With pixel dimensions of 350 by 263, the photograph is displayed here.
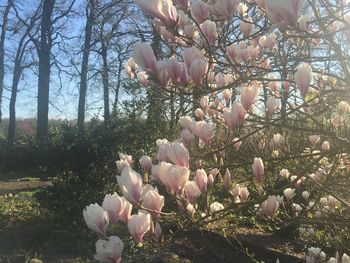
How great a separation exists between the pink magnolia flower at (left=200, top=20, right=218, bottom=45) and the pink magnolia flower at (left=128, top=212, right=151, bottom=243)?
0.89m

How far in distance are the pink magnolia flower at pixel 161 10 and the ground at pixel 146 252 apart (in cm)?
345

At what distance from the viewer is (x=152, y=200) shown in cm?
171

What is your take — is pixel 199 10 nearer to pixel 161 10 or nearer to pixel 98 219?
pixel 161 10

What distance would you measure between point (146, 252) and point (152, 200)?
349cm

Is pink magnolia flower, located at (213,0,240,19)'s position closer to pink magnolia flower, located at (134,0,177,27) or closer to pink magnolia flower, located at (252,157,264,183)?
pink magnolia flower, located at (134,0,177,27)

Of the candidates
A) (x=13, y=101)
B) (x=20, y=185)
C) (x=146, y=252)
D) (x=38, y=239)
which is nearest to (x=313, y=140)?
(x=146, y=252)

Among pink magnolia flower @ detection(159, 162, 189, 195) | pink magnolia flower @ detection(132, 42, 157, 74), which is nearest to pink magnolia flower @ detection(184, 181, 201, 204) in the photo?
pink magnolia flower @ detection(159, 162, 189, 195)

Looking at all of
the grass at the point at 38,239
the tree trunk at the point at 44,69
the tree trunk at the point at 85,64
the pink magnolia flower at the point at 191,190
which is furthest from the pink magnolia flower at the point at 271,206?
the tree trunk at the point at 85,64

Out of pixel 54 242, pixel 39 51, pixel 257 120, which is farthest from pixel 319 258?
pixel 39 51

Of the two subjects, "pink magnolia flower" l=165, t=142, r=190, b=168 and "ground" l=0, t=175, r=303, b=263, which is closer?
"pink magnolia flower" l=165, t=142, r=190, b=168

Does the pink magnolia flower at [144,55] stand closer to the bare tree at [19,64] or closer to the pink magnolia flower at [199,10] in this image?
the pink magnolia flower at [199,10]

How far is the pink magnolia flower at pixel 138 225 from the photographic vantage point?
5.30ft

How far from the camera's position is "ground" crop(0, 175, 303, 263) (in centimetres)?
559

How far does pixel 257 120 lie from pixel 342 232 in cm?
284
